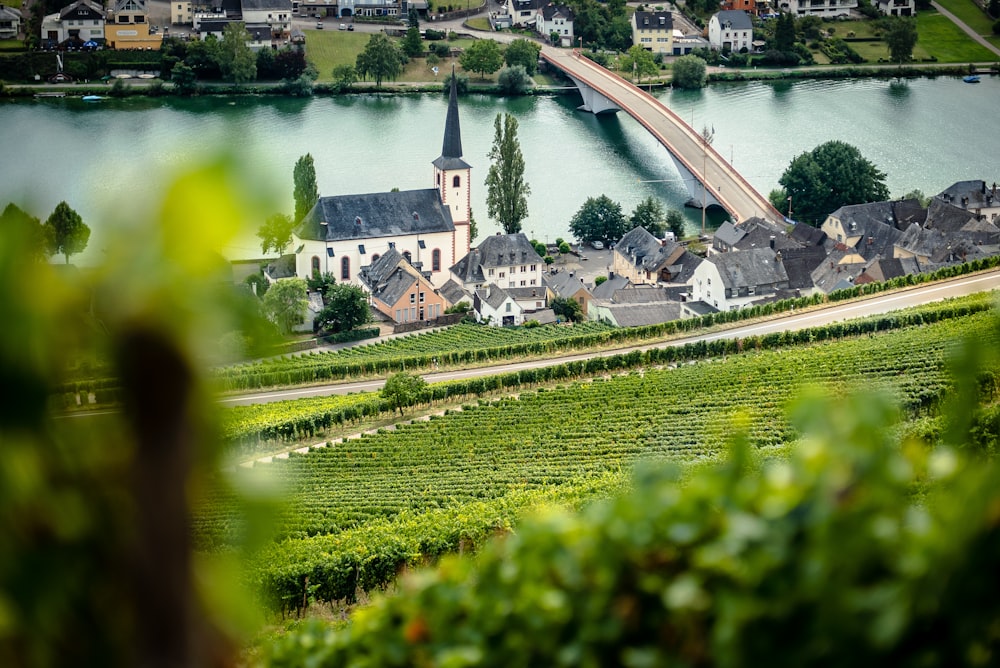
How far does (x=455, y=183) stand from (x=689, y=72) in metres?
18.2

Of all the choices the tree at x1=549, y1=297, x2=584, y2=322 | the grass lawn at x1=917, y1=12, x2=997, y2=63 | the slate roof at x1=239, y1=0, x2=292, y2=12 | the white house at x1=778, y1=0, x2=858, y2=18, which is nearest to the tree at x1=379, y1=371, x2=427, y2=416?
the tree at x1=549, y1=297, x2=584, y2=322

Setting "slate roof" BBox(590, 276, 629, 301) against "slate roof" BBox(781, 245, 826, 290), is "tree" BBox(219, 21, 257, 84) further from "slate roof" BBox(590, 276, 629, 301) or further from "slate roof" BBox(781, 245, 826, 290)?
"slate roof" BBox(781, 245, 826, 290)

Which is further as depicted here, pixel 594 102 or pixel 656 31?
pixel 656 31

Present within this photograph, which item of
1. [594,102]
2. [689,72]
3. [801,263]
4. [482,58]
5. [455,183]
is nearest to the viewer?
[801,263]

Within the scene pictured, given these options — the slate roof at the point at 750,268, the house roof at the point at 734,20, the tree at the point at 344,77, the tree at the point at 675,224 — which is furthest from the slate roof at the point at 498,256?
the house roof at the point at 734,20

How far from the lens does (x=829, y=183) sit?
32.2 m

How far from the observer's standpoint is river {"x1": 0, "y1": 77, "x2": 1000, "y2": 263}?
3431cm

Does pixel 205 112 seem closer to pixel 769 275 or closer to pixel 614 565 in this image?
pixel 769 275

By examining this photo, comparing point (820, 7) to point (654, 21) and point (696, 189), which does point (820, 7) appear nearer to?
point (654, 21)

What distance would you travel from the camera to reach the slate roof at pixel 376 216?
27.8 meters

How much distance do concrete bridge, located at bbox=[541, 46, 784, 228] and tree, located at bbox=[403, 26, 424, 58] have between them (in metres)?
4.27

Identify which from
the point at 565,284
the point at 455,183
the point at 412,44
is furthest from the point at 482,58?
the point at 565,284

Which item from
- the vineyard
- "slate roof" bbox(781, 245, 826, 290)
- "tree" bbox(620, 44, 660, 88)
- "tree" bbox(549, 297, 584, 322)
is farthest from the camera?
"tree" bbox(620, 44, 660, 88)

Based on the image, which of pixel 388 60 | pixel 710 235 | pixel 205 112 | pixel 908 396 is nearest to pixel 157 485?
pixel 908 396
